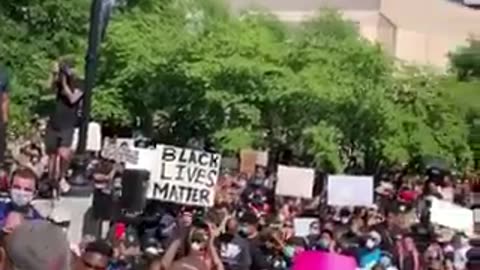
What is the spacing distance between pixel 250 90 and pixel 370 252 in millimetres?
14708

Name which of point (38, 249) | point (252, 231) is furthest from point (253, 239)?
point (38, 249)

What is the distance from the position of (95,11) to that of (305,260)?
7948mm

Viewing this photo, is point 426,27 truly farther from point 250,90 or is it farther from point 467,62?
point 250,90

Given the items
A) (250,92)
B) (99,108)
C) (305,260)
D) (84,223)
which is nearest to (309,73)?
(250,92)

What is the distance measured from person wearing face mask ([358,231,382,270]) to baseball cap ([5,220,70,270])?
942 centimetres

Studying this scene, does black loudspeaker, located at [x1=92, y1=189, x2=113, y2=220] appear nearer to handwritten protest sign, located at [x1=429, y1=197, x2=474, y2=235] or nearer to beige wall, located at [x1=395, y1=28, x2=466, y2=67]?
handwritten protest sign, located at [x1=429, y1=197, x2=474, y2=235]

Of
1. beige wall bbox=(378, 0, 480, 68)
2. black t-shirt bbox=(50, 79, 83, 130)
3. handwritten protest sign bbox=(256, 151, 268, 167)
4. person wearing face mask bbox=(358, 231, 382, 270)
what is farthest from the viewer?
beige wall bbox=(378, 0, 480, 68)

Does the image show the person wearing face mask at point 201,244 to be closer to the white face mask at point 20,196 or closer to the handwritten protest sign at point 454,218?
the white face mask at point 20,196

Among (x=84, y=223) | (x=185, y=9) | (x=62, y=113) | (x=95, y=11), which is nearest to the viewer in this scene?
(x=84, y=223)

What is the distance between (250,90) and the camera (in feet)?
97.1

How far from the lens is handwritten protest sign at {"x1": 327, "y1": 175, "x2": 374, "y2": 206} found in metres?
17.4

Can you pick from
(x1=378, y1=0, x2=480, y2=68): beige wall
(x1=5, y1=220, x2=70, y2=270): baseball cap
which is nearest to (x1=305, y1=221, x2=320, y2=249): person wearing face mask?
(x1=5, y1=220, x2=70, y2=270): baseball cap

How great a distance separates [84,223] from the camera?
45.0ft

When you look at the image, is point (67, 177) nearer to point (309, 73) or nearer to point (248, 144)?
point (248, 144)
